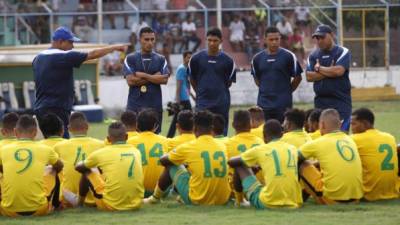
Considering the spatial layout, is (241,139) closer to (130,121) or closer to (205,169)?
(205,169)

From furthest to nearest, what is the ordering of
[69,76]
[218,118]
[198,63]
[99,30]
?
[99,30], [198,63], [69,76], [218,118]

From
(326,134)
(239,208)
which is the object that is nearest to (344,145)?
(326,134)

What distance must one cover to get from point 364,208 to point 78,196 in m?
3.14

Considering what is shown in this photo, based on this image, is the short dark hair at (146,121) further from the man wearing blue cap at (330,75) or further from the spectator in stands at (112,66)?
the spectator in stands at (112,66)

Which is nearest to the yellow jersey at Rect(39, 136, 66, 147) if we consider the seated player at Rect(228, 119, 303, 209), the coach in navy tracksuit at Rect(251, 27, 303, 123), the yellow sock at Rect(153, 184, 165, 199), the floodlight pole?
the yellow sock at Rect(153, 184, 165, 199)

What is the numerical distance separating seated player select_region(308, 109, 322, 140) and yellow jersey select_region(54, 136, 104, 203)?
2553 millimetres

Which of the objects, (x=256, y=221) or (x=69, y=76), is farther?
(x=69, y=76)

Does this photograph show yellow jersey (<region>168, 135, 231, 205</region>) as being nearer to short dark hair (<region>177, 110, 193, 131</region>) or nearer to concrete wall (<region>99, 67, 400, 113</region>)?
short dark hair (<region>177, 110, 193, 131</region>)

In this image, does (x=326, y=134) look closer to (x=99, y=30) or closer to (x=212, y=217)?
(x=212, y=217)

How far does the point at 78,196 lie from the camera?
12.9 meters

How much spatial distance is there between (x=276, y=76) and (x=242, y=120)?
9.18ft

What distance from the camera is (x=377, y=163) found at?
12.9 metres

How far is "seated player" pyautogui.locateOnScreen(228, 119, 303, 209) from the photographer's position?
12102 millimetres

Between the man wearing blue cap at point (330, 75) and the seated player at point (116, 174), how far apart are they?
3588 mm
